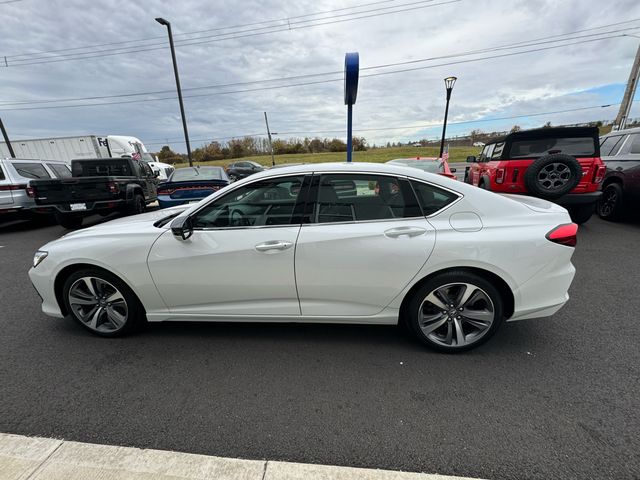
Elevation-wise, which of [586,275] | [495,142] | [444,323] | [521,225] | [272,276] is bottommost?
[586,275]

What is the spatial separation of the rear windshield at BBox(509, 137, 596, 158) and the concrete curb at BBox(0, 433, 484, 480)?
605 centimetres

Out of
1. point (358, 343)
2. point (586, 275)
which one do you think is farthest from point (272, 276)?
point (586, 275)

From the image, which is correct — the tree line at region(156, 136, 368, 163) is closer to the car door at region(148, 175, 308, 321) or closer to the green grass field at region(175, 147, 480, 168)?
the green grass field at region(175, 147, 480, 168)

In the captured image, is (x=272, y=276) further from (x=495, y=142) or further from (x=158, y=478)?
(x=495, y=142)

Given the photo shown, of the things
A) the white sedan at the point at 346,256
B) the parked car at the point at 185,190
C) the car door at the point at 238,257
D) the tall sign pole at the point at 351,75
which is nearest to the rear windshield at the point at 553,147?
the tall sign pole at the point at 351,75

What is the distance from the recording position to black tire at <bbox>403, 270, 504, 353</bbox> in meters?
2.35

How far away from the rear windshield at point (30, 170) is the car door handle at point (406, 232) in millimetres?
9870

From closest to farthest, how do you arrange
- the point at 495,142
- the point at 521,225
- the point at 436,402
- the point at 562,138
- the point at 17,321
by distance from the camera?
the point at 436,402, the point at 521,225, the point at 17,321, the point at 562,138, the point at 495,142

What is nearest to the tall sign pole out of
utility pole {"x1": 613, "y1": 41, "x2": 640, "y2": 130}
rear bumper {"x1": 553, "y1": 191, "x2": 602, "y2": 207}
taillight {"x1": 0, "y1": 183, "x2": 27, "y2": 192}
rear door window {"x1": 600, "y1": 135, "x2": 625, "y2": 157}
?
rear bumper {"x1": 553, "y1": 191, "x2": 602, "y2": 207}

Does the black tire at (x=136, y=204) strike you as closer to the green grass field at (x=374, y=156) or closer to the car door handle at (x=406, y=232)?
the car door handle at (x=406, y=232)

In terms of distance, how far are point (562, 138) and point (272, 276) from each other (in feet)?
20.3

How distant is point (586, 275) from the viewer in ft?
13.2

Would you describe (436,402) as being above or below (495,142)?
below

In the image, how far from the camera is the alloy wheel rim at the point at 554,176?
17.1ft
